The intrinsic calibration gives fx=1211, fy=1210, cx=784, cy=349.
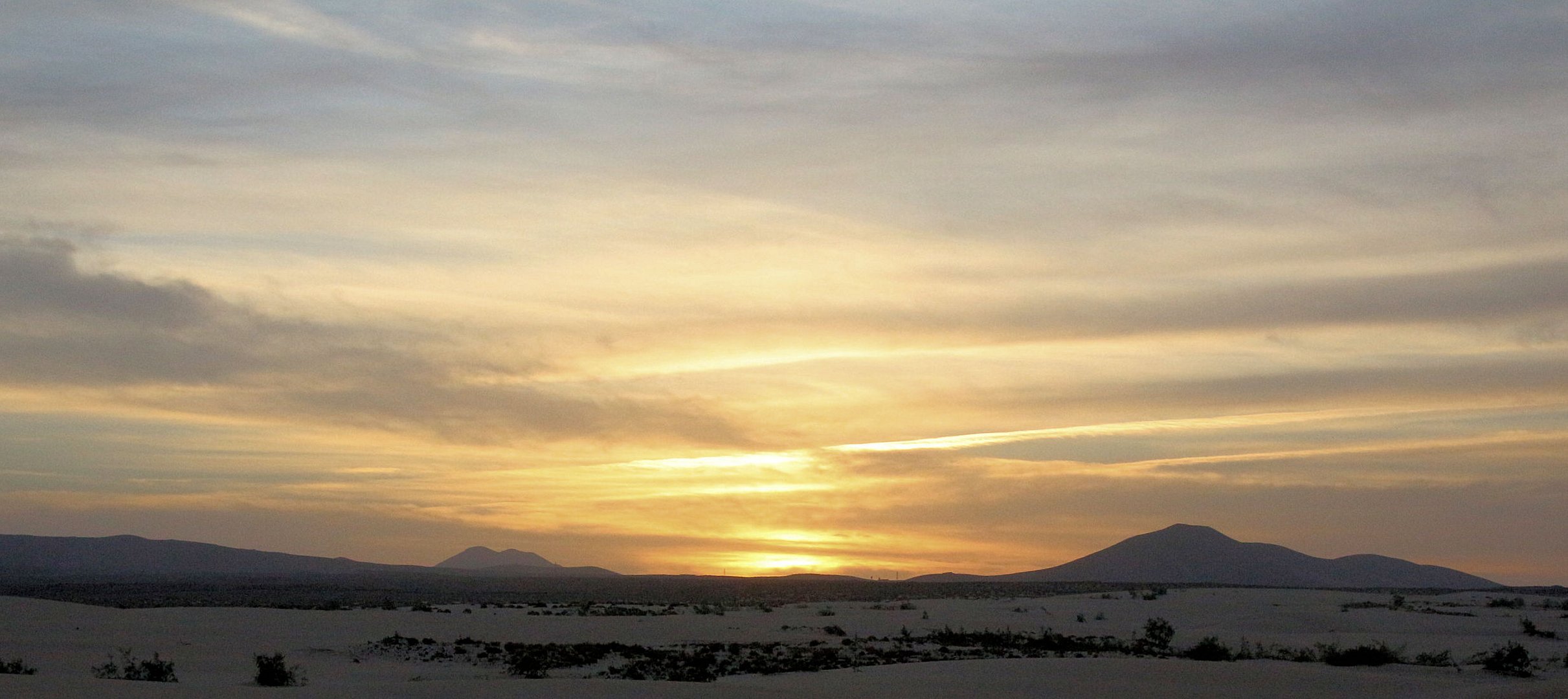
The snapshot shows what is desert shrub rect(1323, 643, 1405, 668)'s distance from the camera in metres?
29.8

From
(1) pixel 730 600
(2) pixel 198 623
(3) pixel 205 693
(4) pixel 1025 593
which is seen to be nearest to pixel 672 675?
(3) pixel 205 693

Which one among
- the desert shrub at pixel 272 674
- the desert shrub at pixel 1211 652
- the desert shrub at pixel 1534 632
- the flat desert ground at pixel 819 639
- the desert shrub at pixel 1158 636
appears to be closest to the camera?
the flat desert ground at pixel 819 639

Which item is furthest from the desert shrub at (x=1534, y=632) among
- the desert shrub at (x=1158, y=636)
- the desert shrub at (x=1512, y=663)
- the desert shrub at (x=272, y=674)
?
the desert shrub at (x=272, y=674)

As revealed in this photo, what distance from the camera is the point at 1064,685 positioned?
23.6m

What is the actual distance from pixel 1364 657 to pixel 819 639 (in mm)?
16052

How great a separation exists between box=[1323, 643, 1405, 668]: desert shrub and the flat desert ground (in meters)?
0.58

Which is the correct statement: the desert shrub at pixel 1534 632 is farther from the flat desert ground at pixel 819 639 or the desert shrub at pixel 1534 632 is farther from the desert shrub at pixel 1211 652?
the desert shrub at pixel 1211 652

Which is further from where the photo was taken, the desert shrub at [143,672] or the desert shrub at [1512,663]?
the desert shrub at [1512,663]

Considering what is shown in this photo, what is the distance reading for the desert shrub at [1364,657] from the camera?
97.7ft

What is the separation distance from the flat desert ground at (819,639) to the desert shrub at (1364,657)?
1.91 feet

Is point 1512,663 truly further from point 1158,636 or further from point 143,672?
point 143,672

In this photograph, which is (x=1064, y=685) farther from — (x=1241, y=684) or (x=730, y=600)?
(x=730, y=600)

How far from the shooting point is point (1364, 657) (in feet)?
98.5

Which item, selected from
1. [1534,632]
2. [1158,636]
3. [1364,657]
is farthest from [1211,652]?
[1534,632]
